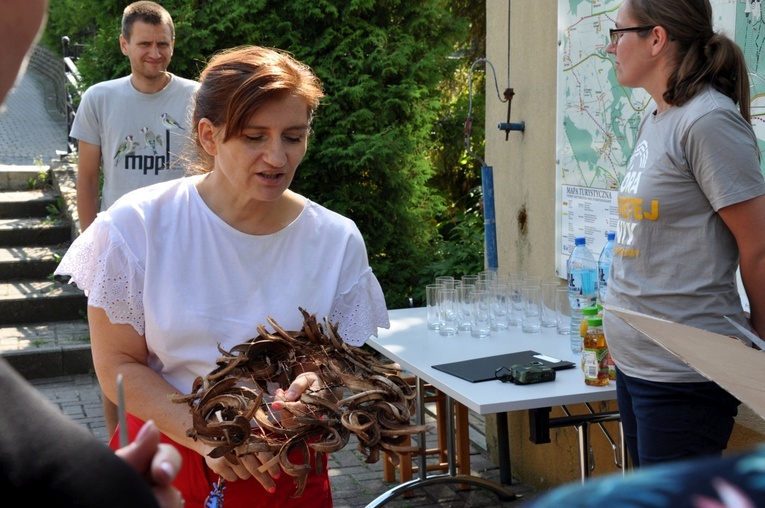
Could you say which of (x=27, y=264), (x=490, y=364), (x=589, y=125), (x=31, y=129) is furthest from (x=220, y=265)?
(x=31, y=129)

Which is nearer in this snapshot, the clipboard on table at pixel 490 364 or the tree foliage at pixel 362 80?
the clipboard on table at pixel 490 364

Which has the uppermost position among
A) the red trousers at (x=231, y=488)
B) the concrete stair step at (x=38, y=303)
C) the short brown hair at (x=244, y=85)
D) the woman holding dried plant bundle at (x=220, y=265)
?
the short brown hair at (x=244, y=85)

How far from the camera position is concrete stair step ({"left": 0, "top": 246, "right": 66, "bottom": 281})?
8.62 metres

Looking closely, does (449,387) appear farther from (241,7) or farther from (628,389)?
(241,7)

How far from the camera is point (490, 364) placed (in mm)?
3689

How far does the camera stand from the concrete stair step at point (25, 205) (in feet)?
31.7

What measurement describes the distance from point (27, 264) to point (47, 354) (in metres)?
1.72

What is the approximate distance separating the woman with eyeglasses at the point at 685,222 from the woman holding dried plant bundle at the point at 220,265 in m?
0.86

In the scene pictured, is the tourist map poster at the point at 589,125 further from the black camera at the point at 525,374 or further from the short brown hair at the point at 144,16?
the short brown hair at the point at 144,16

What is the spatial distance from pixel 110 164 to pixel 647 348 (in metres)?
3.58

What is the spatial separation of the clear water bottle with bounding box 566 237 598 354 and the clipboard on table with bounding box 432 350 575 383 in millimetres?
223

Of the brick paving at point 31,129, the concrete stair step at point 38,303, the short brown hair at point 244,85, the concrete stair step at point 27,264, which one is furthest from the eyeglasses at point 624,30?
the brick paving at point 31,129

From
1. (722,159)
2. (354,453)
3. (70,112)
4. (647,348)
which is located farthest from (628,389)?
(70,112)

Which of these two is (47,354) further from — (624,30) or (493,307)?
(624,30)
